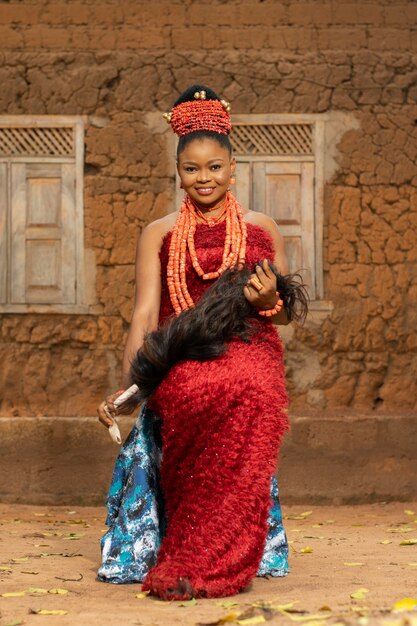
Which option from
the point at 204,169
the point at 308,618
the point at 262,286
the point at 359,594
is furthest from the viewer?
the point at 204,169

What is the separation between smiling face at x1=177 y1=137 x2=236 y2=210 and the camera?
5219mm

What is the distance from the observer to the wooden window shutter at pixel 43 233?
985cm

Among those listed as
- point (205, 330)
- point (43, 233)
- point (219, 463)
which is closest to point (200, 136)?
point (205, 330)

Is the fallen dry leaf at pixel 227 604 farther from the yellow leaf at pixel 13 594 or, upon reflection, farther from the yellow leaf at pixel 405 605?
the yellow leaf at pixel 13 594

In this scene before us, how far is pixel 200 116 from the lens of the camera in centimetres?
529

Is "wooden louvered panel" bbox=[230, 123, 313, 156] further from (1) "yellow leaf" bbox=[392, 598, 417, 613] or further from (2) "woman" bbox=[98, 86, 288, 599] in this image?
(1) "yellow leaf" bbox=[392, 598, 417, 613]

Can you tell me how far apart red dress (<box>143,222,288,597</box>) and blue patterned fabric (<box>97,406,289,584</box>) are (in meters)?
0.25

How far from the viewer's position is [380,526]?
8.05 meters

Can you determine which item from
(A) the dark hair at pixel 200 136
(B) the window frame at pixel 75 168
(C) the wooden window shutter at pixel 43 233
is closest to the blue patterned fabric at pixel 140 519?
(A) the dark hair at pixel 200 136

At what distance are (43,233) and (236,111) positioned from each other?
1801 millimetres

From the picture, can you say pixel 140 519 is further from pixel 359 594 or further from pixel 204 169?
pixel 204 169


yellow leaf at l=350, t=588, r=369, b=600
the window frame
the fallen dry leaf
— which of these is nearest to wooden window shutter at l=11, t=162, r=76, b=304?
the window frame

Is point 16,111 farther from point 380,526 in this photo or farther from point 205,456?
point 205,456

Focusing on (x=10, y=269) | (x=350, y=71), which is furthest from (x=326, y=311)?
(x=10, y=269)
